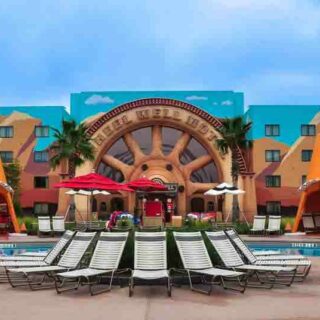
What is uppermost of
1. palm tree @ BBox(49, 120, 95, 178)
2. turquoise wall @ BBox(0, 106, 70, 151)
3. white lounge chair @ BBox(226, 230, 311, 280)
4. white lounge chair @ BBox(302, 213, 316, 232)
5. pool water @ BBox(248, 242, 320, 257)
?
turquoise wall @ BBox(0, 106, 70, 151)

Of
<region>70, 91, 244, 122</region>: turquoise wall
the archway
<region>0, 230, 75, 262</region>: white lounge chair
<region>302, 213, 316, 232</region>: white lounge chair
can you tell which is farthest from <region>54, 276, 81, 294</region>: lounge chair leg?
<region>70, 91, 244, 122</region>: turquoise wall

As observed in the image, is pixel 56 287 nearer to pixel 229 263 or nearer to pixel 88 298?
pixel 88 298

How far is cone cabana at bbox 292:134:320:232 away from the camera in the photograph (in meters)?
27.0

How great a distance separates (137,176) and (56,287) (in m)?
33.6

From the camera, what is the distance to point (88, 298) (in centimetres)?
926

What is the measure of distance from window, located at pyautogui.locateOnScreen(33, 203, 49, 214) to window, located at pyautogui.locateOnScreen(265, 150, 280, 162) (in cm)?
1769

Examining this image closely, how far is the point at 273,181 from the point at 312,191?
679 inches

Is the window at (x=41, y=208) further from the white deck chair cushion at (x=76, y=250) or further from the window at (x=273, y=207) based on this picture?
the white deck chair cushion at (x=76, y=250)

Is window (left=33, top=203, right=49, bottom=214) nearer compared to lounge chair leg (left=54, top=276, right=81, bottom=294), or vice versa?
lounge chair leg (left=54, top=276, right=81, bottom=294)

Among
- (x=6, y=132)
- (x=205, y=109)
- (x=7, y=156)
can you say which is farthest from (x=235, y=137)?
(x=6, y=132)

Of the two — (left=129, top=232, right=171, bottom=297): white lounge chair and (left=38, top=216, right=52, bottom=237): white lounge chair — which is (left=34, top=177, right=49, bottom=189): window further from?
(left=129, top=232, right=171, bottom=297): white lounge chair

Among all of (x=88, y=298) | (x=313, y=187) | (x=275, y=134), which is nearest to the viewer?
(x=88, y=298)

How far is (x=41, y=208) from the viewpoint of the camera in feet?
151

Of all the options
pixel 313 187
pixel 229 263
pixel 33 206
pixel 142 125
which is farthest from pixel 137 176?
pixel 229 263
